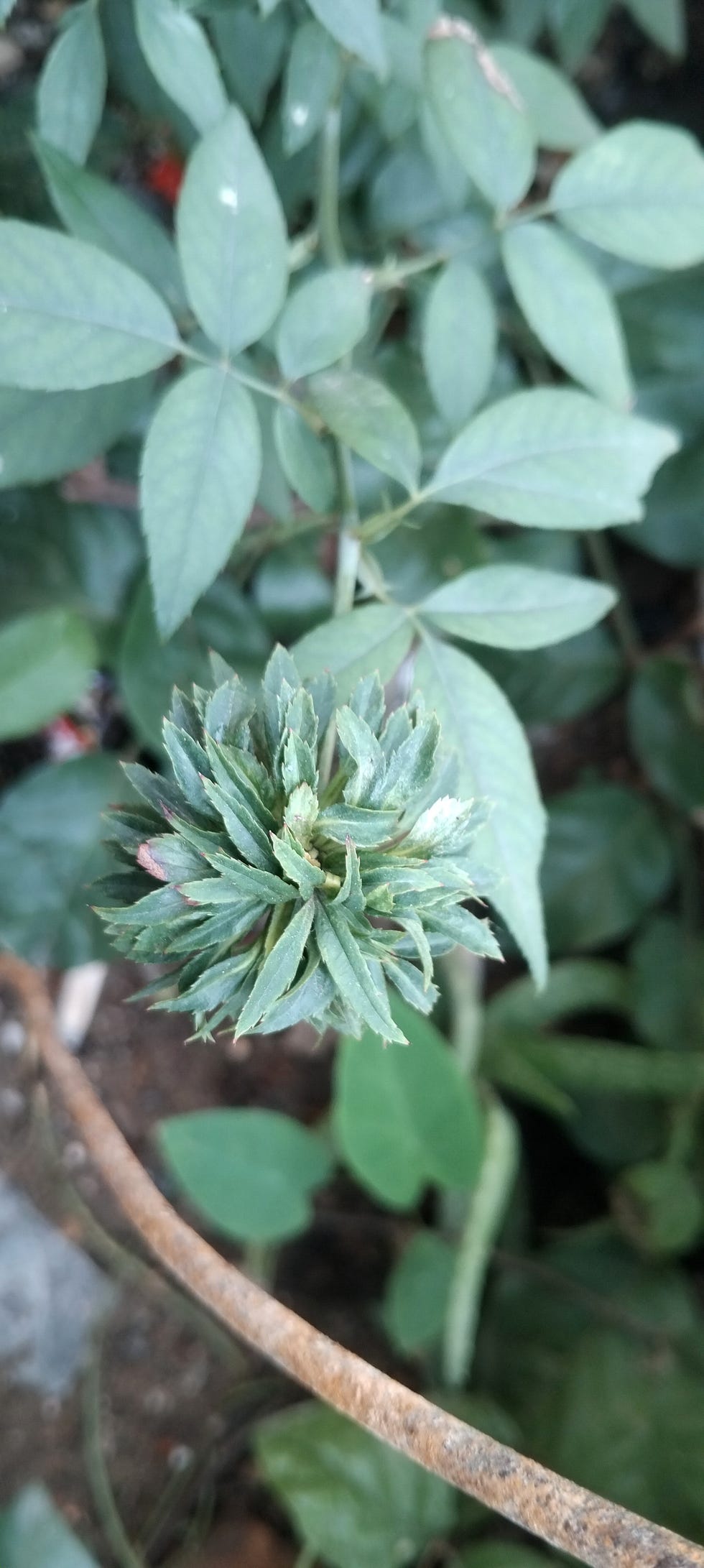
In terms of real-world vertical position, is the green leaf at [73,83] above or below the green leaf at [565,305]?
above

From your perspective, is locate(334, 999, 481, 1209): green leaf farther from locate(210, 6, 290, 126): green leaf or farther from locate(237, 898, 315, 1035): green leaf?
locate(210, 6, 290, 126): green leaf

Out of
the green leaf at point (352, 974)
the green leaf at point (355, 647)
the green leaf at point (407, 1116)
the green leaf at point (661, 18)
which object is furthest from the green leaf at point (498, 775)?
the green leaf at point (661, 18)

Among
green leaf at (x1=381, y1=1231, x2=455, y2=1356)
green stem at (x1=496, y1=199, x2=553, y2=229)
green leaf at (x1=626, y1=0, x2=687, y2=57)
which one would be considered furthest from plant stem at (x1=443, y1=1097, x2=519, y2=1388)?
green leaf at (x1=626, y1=0, x2=687, y2=57)

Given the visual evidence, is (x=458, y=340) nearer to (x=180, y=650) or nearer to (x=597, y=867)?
(x=180, y=650)

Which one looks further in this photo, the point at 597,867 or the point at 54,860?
the point at 597,867

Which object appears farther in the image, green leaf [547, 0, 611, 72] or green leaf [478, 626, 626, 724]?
green leaf [478, 626, 626, 724]

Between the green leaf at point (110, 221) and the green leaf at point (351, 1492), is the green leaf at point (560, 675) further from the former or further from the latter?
the green leaf at point (351, 1492)

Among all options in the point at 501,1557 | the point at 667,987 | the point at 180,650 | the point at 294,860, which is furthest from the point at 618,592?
the point at 501,1557
